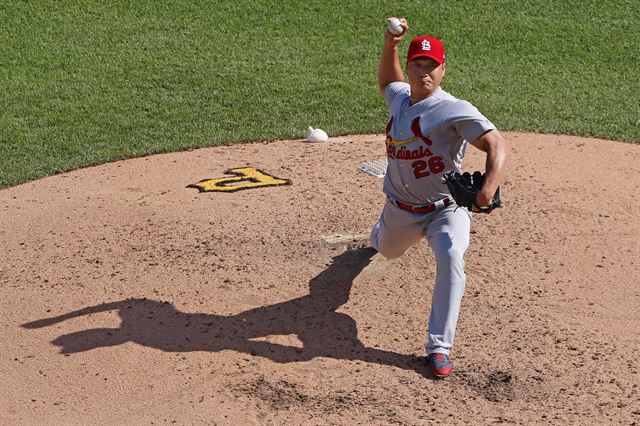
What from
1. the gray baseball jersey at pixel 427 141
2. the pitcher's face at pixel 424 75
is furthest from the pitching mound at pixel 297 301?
the pitcher's face at pixel 424 75

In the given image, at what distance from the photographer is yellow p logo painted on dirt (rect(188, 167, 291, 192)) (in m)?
7.98

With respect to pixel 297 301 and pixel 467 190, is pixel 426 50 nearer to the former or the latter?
pixel 467 190

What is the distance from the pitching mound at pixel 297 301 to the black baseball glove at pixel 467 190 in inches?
35.1

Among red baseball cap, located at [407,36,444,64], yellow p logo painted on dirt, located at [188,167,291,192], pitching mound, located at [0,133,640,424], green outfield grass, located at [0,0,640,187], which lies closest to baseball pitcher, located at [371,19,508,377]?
red baseball cap, located at [407,36,444,64]

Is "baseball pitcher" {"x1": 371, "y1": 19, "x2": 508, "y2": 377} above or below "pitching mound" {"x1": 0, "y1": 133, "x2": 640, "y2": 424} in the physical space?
above

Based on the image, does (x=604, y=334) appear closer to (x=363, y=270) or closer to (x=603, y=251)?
(x=603, y=251)

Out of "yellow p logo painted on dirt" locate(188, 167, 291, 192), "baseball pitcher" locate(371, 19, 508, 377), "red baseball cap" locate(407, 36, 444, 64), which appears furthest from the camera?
"yellow p logo painted on dirt" locate(188, 167, 291, 192)

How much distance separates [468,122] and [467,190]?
41 cm

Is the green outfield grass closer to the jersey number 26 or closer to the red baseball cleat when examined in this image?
the jersey number 26

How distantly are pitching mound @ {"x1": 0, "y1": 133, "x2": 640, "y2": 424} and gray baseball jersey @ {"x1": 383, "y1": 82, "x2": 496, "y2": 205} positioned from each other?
831mm

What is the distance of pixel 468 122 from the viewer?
5445mm

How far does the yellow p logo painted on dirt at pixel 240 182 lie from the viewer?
26.2ft

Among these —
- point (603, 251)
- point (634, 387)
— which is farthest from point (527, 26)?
point (634, 387)

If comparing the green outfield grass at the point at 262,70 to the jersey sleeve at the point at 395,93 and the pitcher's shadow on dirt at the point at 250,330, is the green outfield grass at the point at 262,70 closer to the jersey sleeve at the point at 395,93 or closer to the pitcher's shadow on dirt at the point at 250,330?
the pitcher's shadow on dirt at the point at 250,330
